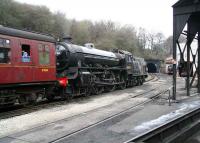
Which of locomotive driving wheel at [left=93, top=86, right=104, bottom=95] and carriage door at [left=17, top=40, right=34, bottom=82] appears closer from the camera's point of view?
carriage door at [left=17, top=40, right=34, bottom=82]

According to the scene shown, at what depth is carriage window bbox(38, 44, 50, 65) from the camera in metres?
14.6

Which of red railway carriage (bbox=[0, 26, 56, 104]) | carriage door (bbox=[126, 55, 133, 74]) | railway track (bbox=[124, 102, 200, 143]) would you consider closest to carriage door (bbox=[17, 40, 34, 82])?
red railway carriage (bbox=[0, 26, 56, 104])

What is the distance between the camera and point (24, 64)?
1349 cm

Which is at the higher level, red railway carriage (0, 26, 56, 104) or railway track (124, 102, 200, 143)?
red railway carriage (0, 26, 56, 104)

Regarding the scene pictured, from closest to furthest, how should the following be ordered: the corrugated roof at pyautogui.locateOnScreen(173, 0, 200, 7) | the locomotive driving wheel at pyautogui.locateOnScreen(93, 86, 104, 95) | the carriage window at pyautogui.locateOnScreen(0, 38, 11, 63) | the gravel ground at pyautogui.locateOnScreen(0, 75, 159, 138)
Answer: the gravel ground at pyautogui.locateOnScreen(0, 75, 159, 138), the carriage window at pyautogui.locateOnScreen(0, 38, 11, 63), the corrugated roof at pyautogui.locateOnScreen(173, 0, 200, 7), the locomotive driving wheel at pyautogui.locateOnScreen(93, 86, 104, 95)

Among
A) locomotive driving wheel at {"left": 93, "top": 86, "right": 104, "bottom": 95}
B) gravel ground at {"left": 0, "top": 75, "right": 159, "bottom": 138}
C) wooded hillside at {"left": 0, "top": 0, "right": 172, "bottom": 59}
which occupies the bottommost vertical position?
gravel ground at {"left": 0, "top": 75, "right": 159, "bottom": 138}

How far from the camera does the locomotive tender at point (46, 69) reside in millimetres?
12758

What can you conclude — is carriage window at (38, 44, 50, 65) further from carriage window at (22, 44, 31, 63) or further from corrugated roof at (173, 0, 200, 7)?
corrugated roof at (173, 0, 200, 7)

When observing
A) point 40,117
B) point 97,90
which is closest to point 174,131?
point 40,117

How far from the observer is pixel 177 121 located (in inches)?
367

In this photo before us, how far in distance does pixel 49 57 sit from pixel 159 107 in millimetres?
5587

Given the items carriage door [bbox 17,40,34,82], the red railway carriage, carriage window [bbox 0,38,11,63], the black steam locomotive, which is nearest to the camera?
carriage window [bbox 0,38,11,63]

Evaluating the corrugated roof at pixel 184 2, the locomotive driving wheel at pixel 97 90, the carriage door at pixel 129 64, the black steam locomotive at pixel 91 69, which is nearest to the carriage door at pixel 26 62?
the black steam locomotive at pixel 91 69

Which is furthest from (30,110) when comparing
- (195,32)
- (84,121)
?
(195,32)
